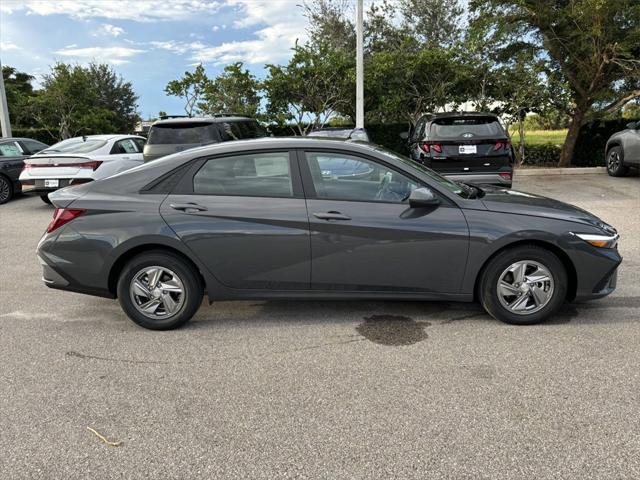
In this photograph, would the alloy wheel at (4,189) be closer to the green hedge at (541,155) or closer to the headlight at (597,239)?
the headlight at (597,239)

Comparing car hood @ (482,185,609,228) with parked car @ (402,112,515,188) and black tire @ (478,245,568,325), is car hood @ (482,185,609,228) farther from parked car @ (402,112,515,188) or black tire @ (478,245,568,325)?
parked car @ (402,112,515,188)

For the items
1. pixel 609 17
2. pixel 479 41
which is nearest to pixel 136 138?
pixel 479 41

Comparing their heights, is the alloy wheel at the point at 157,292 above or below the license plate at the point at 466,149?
below

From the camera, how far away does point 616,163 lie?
523 inches

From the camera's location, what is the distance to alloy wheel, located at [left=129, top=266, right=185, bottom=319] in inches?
167

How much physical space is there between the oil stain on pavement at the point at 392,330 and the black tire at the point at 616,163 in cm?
1110

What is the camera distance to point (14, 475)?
101 inches

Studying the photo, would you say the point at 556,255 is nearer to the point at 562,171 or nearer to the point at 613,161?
the point at 613,161

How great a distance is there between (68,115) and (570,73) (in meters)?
17.8

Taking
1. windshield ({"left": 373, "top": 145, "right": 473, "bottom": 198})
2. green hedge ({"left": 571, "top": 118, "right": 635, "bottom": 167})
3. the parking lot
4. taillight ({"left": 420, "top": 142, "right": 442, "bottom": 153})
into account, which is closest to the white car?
the parking lot

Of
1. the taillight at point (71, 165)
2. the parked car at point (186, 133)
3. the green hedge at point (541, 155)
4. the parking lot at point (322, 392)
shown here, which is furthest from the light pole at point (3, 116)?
the green hedge at point (541, 155)

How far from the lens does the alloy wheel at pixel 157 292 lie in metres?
4.23

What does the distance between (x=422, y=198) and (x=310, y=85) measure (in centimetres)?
1305

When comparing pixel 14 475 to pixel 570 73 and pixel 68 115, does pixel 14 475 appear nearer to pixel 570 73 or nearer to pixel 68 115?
pixel 570 73
